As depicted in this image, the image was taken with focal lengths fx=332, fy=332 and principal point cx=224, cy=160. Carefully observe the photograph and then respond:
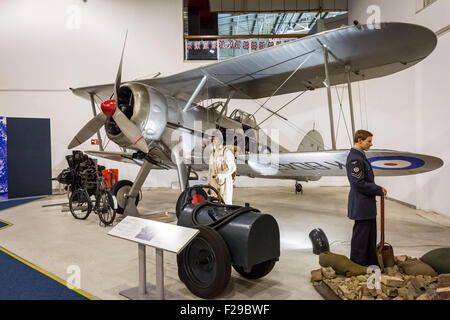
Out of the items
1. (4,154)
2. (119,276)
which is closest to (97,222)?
(119,276)

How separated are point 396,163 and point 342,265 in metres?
2.04

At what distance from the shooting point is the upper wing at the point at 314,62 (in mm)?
4313

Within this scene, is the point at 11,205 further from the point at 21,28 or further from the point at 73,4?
the point at 73,4

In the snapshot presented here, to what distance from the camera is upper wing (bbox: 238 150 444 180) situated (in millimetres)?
4215

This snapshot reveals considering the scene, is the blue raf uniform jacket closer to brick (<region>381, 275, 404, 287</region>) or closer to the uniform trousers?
the uniform trousers

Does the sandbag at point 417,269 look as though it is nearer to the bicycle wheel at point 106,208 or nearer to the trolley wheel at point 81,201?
the bicycle wheel at point 106,208

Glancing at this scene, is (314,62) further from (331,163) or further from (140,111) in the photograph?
(140,111)

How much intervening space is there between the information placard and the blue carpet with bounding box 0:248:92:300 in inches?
26.7

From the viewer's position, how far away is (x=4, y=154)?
10438 mm

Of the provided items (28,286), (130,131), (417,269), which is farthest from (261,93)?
(28,286)

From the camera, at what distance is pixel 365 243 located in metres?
3.12

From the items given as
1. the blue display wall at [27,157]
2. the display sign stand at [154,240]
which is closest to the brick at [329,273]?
the display sign stand at [154,240]

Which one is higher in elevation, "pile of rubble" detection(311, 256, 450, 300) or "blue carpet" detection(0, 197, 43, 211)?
"pile of rubble" detection(311, 256, 450, 300)

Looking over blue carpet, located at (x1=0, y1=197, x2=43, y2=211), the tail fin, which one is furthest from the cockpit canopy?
blue carpet, located at (x1=0, y1=197, x2=43, y2=211)
